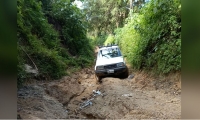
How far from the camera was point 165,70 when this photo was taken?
6.48 m

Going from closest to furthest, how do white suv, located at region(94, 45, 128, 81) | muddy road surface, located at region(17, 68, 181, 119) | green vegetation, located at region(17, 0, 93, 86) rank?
1. muddy road surface, located at region(17, 68, 181, 119)
2. green vegetation, located at region(17, 0, 93, 86)
3. white suv, located at region(94, 45, 128, 81)

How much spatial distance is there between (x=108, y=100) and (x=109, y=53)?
12.5 ft

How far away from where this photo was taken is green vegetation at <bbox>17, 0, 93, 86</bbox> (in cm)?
707

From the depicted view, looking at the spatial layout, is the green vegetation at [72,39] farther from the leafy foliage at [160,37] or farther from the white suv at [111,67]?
the white suv at [111,67]

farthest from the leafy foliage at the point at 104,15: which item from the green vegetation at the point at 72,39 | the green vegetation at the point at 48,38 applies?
the green vegetation at the point at 72,39

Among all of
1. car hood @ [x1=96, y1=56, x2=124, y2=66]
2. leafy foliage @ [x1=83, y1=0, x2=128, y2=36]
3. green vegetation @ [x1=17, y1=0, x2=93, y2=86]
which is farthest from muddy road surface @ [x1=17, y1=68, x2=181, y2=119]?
leafy foliage @ [x1=83, y1=0, x2=128, y2=36]

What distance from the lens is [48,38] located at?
10.5 m

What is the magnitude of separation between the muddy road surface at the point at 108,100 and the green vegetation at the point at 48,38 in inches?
37.0

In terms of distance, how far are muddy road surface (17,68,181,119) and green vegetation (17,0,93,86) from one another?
941mm

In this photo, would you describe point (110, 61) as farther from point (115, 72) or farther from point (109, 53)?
point (109, 53)

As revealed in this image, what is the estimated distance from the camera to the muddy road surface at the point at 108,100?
434cm

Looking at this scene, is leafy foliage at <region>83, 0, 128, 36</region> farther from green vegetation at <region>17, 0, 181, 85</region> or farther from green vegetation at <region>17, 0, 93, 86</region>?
green vegetation at <region>17, 0, 181, 85</region>
